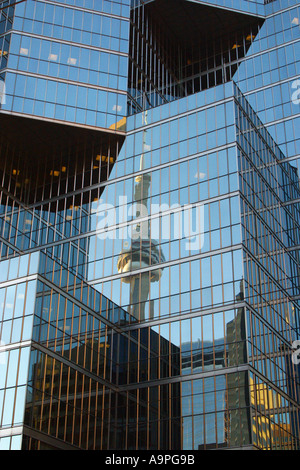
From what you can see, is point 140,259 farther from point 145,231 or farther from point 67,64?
point 67,64

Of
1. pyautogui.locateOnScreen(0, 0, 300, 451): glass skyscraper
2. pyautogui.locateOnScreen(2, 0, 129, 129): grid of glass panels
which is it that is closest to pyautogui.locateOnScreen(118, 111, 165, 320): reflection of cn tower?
pyautogui.locateOnScreen(0, 0, 300, 451): glass skyscraper

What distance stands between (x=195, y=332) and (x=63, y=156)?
25.3 m

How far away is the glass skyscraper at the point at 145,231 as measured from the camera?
48.0m

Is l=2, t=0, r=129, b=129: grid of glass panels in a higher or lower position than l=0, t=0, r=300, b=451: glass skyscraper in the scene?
higher

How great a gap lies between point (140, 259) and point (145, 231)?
105 inches

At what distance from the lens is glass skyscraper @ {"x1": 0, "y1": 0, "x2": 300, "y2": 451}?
4803 centimetres

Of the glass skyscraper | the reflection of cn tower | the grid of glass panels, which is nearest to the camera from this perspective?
the glass skyscraper

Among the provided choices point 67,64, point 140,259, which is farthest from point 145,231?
point 67,64

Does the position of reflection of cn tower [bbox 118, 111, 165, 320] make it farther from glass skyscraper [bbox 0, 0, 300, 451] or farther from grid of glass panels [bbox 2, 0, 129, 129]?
grid of glass panels [bbox 2, 0, 129, 129]

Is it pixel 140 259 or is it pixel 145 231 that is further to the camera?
pixel 145 231

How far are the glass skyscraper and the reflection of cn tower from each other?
0.13 m

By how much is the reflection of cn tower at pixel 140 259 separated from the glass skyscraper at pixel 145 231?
0.43 feet

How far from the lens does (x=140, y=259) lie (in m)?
58.4

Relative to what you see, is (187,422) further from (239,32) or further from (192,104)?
(239,32)
